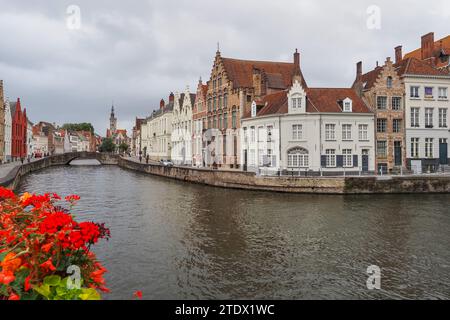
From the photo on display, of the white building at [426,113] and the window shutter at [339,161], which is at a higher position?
the white building at [426,113]

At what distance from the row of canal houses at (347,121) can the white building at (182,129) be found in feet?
44.7

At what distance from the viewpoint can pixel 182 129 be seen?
2559 inches

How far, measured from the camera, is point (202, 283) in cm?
1068

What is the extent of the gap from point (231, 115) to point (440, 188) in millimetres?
25777

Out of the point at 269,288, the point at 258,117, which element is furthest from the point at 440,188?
the point at 269,288

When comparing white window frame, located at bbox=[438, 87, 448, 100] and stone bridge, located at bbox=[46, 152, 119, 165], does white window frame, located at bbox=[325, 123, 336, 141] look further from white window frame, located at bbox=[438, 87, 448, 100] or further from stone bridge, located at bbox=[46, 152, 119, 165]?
stone bridge, located at bbox=[46, 152, 119, 165]

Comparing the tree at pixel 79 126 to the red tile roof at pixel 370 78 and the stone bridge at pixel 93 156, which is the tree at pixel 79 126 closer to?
the stone bridge at pixel 93 156

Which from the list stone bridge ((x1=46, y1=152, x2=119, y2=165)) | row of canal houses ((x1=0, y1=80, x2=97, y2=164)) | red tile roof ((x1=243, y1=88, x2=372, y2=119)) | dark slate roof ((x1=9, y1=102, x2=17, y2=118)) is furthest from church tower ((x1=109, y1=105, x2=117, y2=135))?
red tile roof ((x1=243, y1=88, x2=372, y2=119))

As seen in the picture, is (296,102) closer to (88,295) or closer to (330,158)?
(330,158)

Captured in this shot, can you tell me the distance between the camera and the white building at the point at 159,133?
7323cm

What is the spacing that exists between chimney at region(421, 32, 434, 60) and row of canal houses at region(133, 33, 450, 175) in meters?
0.11

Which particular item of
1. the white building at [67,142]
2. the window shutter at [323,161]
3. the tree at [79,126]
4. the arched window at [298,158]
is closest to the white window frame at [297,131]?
the arched window at [298,158]
